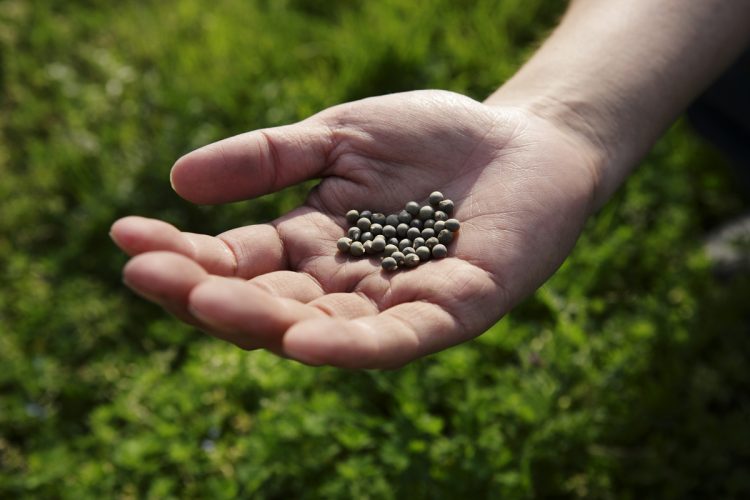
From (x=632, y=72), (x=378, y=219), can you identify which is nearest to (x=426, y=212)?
(x=378, y=219)

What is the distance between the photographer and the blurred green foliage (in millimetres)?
3088

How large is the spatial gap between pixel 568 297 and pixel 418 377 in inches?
35.1

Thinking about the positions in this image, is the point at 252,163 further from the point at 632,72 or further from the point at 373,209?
the point at 632,72

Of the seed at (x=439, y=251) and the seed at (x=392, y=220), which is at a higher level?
the seed at (x=439, y=251)

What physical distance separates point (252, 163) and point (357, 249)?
49 cm

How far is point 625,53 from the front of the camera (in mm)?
3078

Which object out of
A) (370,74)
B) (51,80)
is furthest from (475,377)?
(51,80)

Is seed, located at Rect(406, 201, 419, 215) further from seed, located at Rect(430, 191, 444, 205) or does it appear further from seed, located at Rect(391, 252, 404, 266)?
seed, located at Rect(391, 252, 404, 266)

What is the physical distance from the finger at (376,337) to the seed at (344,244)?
394 mm

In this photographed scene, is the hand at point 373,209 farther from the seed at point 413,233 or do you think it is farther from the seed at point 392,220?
the seed at point 413,233

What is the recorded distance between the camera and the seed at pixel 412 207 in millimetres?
2797

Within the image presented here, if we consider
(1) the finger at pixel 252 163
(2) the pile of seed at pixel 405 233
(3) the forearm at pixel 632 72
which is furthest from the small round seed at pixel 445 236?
(3) the forearm at pixel 632 72

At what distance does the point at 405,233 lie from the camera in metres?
2.79

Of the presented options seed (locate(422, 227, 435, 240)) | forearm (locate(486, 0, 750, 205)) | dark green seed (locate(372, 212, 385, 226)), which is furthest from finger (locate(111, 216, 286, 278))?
forearm (locate(486, 0, 750, 205))
